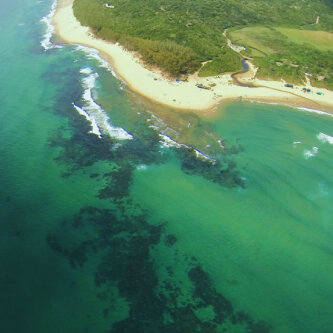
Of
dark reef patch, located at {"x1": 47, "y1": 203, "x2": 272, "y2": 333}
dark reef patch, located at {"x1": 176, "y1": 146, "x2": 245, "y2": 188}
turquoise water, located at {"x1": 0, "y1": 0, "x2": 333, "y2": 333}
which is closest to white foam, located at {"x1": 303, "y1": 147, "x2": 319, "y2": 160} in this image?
turquoise water, located at {"x1": 0, "y1": 0, "x2": 333, "y2": 333}

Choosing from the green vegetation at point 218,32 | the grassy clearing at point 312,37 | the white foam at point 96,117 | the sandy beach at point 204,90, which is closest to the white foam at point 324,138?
the sandy beach at point 204,90

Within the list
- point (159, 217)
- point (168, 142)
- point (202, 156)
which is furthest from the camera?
point (168, 142)

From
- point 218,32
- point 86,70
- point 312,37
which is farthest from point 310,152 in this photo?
point 312,37

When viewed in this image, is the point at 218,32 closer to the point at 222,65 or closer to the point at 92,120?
the point at 222,65

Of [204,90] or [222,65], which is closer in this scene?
[204,90]

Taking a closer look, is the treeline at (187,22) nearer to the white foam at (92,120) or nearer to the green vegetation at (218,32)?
the green vegetation at (218,32)

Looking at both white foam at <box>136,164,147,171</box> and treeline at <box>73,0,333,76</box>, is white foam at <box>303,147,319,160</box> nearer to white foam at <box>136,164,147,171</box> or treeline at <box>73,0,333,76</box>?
white foam at <box>136,164,147,171</box>
